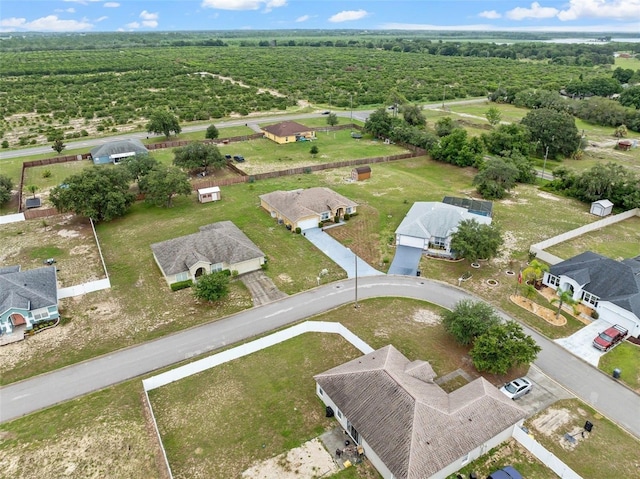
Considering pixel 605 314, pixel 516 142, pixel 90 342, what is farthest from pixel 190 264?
pixel 516 142

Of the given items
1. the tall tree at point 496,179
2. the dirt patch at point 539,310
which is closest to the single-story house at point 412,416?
the dirt patch at point 539,310

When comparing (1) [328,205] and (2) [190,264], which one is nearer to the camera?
(2) [190,264]

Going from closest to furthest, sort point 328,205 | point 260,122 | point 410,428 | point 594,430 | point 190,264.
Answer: point 410,428, point 594,430, point 190,264, point 328,205, point 260,122

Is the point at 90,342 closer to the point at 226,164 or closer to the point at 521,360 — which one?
the point at 521,360

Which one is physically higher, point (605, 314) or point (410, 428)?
point (410, 428)

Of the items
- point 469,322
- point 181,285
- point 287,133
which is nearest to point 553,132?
point 287,133

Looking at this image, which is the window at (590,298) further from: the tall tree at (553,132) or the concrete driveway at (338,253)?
the tall tree at (553,132)

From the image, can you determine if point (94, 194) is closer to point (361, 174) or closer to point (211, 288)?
point (211, 288)
